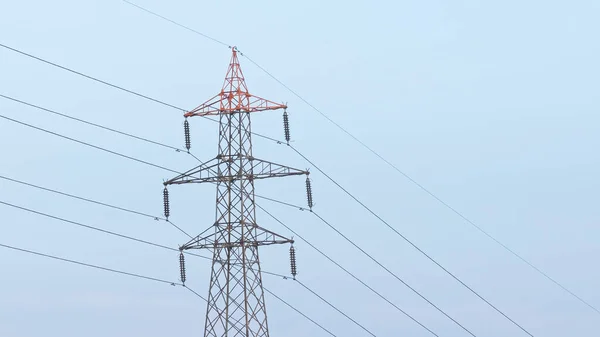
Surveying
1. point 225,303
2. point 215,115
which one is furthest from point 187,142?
point 225,303

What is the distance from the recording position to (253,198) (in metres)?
110

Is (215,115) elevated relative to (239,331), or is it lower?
elevated

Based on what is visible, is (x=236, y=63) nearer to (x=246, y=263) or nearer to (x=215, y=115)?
(x=215, y=115)

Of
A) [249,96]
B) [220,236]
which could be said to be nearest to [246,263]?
[220,236]

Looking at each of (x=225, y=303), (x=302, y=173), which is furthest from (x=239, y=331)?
(x=302, y=173)

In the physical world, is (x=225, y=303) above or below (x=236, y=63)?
below

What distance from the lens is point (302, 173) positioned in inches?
4316

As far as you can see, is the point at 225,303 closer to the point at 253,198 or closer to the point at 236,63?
the point at 253,198

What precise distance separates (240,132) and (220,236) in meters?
5.55

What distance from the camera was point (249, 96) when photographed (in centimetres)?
11162

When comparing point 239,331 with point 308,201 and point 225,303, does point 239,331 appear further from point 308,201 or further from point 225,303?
point 308,201

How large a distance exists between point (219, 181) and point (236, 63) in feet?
21.5

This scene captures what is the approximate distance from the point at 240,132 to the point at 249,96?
2047 mm

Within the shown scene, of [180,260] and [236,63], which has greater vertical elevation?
[236,63]
